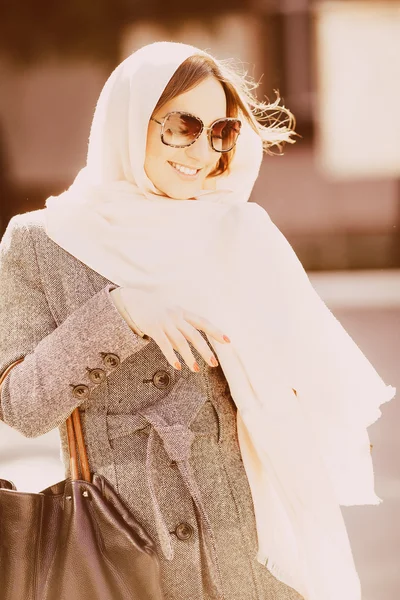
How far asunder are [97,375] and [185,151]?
544 millimetres

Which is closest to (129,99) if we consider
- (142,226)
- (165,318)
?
(142,226)

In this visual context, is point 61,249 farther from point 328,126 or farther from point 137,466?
point 328,126

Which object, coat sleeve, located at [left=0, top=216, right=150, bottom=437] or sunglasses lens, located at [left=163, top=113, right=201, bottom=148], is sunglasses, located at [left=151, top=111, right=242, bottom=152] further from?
coat sleeve, located at [left=0, top=216, right=150, bottom=437]

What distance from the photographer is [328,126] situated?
483 inches

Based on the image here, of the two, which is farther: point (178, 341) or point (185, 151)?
point (185, 151)

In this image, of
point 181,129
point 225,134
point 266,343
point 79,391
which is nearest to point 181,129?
point 181,129

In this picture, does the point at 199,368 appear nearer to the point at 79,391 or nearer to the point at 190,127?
the point at 79,391

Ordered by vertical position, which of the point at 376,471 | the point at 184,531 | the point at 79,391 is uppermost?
the point at 79,391

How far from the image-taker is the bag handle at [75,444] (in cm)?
170

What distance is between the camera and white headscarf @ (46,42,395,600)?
1.81 m

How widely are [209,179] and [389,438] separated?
13.3 ft

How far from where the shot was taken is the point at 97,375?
64.8 inches

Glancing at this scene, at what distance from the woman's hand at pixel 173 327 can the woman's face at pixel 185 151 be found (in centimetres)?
40

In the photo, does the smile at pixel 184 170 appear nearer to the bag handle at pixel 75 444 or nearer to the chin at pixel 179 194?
the chin at pixel 179 194
